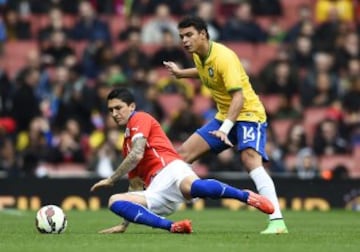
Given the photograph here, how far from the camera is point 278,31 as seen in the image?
25.6m

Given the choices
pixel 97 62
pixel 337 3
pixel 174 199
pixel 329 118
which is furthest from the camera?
pixel 337 3

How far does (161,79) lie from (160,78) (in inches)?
5.7

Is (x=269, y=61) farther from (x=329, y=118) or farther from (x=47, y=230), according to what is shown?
(x=47, y=230)

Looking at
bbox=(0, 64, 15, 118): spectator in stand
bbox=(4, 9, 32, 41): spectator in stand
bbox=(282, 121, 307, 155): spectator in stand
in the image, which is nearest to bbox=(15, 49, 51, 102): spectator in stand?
bbox=(0, 64, 15, 118): spectator in stand

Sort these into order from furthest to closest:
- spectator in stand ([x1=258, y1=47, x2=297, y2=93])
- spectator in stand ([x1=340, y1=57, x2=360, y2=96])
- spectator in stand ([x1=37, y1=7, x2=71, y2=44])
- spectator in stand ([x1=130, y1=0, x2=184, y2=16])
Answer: spectator in stand ([x1=130, y1=0, x2=184, y2=16]) → spectator in stand ([x1=37, y1=7, x2=71, y2=44]) → spectator in stand ([x1=340, y1=57, x2=360, y2=96]) → spectator in stand ([x1=258, y1=47, x2=297, y2=93])

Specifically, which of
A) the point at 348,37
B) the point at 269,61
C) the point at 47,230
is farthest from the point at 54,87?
the point at 47,230

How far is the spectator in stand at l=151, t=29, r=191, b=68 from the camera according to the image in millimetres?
23977

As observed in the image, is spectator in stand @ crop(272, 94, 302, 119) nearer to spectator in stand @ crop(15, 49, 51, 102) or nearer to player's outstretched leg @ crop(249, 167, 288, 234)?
spectator in stand @ crop(15, 49, 51, 102)

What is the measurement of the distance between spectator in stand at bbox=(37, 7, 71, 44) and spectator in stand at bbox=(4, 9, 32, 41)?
37 centimetres

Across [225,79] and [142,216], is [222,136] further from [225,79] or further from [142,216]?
[142,216]

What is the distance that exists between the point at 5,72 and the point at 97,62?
175 centimetres

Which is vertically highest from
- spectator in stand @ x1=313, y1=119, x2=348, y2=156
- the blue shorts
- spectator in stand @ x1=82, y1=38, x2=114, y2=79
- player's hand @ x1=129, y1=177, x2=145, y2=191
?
spectator in stand @ x1=82, y1=38, x2=114, y2=79

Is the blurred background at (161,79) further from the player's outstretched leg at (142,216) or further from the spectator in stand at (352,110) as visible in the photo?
the player's outstretched leg at (142,216)

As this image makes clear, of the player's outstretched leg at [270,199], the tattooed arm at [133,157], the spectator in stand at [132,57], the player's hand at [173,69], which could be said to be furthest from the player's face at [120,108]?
the spectator in stand at [132,57]
